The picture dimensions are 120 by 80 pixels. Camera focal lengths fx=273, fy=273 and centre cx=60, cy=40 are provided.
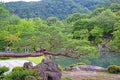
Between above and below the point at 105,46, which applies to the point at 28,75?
above

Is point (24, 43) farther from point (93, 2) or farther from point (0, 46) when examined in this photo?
point (93, 2)

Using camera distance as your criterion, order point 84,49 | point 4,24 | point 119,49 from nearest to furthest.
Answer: point 84,49 → point 4,24 → point 119,49

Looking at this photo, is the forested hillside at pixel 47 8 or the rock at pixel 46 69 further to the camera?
the forested hillside at pixel 47 8

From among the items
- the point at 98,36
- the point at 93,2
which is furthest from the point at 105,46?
the point at 93,2

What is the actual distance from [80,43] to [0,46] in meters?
9.57

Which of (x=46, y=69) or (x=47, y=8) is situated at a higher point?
(x=47, y=8)

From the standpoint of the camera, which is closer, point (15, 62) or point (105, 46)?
point (15, 62)

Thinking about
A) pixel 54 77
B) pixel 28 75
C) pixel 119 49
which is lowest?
pixel 119 49

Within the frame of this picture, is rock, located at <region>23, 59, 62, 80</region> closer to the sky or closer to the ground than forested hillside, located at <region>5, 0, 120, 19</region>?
closer to the ground

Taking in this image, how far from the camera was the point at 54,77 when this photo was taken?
13.8 m

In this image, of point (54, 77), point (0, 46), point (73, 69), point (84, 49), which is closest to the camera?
point (54, 77)

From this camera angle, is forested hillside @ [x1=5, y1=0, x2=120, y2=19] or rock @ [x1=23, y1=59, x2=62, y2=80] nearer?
rock @ [x1=23, y1=59, x2=62, y2=80]

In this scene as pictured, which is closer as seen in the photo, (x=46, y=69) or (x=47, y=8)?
(x=46, y=69)

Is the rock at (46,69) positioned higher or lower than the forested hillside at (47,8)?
lower
